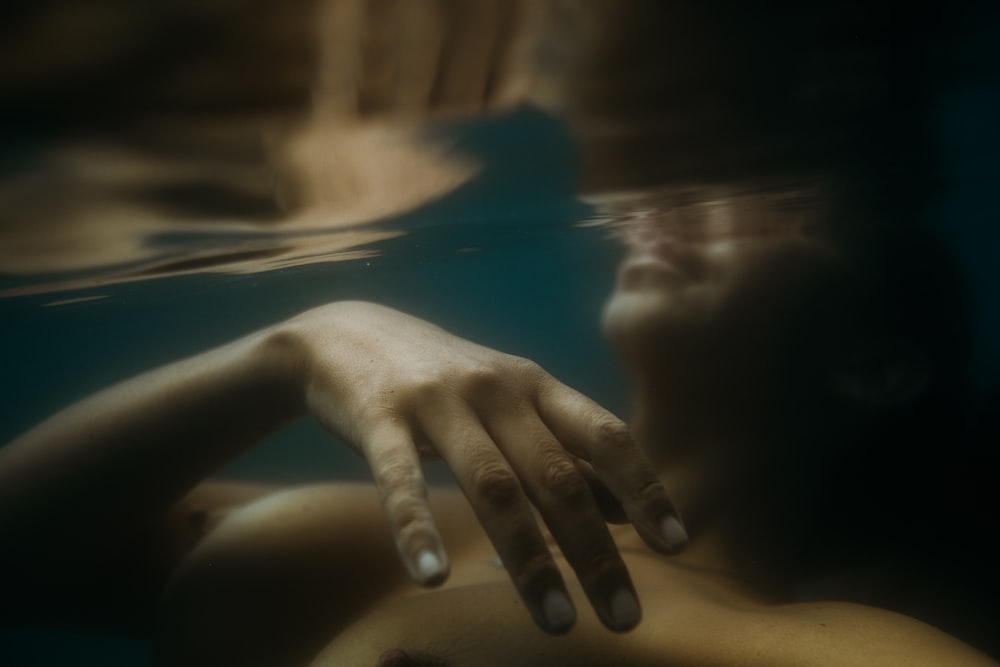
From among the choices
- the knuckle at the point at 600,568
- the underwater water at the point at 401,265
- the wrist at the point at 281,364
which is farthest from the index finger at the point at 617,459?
the underwater water at the point at 401,265

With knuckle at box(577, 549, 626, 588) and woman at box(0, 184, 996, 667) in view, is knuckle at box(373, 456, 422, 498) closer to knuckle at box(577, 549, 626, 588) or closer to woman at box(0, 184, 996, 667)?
woman at box(0, 184, 996, 667)

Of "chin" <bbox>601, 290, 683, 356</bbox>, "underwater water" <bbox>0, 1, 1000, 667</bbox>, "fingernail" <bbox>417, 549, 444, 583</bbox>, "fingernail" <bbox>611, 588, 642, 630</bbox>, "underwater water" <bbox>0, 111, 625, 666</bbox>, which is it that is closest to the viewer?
"fingernail" <bbox>417, 549, 444, 583</bbox>

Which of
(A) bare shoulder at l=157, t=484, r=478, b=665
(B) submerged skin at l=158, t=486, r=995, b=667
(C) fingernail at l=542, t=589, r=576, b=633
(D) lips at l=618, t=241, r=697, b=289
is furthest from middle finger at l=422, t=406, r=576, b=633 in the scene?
(D) lips at l=618, t=241, r=697, b=289

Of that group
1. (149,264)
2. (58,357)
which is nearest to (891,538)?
(149,264)

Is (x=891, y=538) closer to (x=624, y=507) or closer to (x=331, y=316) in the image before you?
(x=624, y=507)

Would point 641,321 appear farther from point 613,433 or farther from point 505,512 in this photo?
point 505,512

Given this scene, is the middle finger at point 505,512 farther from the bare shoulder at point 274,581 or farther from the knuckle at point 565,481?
the bare shoulder at point 274,581
